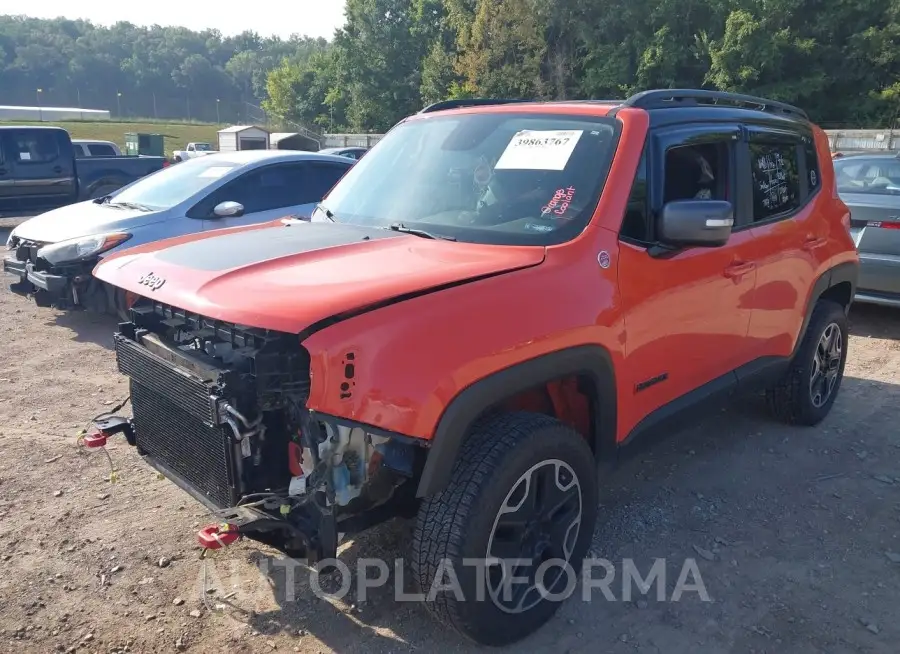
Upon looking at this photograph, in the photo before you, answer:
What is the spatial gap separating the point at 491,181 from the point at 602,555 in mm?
1789

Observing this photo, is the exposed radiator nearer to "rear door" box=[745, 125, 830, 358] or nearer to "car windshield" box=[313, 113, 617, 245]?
"car windshield" box=[313, 113, 617, 245]

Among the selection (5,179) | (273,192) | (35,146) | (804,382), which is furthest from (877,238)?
(5,179)

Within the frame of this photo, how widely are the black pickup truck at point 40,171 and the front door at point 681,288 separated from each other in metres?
12.9

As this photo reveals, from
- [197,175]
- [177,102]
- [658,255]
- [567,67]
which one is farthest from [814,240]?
[177,102]

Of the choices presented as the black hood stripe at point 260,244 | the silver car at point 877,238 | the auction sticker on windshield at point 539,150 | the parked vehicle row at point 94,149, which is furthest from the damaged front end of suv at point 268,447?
the parked vehicle row at point 94,149

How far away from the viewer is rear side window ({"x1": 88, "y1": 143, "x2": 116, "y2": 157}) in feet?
58.7

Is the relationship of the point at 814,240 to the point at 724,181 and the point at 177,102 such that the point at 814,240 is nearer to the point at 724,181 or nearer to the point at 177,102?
the point at 724,181

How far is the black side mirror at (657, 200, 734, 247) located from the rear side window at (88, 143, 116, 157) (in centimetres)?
1785

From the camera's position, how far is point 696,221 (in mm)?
A: 3006

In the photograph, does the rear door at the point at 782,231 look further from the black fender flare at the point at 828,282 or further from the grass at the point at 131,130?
the grass at the point at 131,130

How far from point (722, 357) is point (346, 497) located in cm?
218

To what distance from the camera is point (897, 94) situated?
29.3 metres

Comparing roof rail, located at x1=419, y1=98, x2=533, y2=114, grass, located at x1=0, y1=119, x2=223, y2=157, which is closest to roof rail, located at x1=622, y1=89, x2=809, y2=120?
roof rail, located at x1=419, y1=98, x2=533, y2=114

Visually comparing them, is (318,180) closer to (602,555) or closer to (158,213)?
(158,213)
